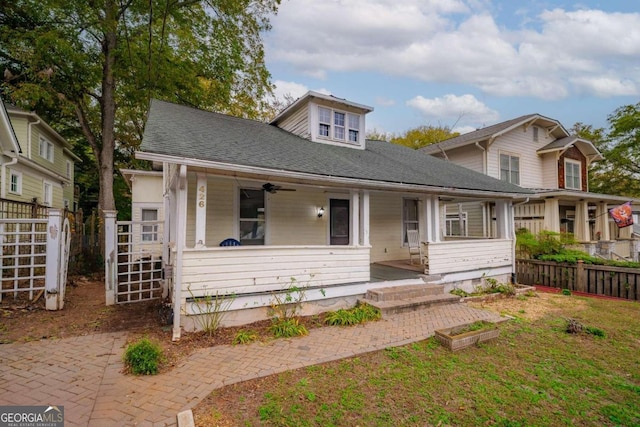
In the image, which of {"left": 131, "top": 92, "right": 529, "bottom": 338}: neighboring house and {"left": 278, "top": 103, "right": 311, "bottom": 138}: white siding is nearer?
{"left": 131, "top": 92, "right": 529, "bottom": 338}: neighboring house

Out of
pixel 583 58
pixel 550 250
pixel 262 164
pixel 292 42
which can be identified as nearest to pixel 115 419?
pixel 262 164

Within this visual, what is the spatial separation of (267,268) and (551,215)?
13.5 m

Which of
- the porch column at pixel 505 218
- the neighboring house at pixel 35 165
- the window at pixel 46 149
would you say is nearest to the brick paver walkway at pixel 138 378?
the porch column at pixel 505 218

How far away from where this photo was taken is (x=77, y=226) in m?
11.1

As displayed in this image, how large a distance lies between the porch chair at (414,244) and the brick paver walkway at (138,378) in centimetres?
417

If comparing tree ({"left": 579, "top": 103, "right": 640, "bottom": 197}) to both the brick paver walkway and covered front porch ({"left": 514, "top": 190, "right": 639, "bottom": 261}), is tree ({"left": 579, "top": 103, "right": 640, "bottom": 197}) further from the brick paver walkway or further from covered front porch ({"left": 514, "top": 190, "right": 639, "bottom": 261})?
the brick paver walkway

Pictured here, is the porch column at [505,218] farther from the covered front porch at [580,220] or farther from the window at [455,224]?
the window at [455,224]

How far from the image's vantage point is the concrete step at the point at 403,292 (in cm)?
639

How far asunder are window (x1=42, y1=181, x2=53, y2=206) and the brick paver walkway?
14.6 meters

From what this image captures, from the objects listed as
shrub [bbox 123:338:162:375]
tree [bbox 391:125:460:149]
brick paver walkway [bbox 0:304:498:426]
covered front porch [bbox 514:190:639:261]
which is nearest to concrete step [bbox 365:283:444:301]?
brick paver walkway [bbox 0:304:498:426]

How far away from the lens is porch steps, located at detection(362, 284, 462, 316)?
6.16m

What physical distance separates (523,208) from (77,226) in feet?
62.7

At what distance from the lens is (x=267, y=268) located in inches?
216

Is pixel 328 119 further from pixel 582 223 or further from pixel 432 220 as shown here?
pixel 582 223
